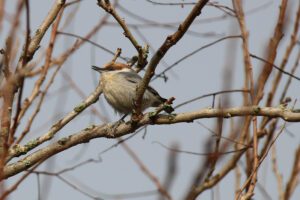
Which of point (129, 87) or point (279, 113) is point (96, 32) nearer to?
point (129, 87)

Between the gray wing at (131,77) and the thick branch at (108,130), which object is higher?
the gray wing at (131,77)

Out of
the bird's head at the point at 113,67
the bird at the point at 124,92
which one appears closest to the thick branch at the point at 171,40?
the bird at the point at 124,92

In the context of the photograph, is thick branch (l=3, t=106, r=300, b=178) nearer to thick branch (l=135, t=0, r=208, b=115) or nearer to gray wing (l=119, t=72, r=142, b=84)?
thick branch (l=135, t=0, r=208, b=115)

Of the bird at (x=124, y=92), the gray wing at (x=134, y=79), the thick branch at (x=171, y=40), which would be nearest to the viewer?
the thick branch at (x=171, y=40)

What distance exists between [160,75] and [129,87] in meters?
1.18

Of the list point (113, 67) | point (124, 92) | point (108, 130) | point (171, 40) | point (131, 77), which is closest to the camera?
point (171, 40)

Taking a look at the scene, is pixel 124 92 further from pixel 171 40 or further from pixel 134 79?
pixel 171 40

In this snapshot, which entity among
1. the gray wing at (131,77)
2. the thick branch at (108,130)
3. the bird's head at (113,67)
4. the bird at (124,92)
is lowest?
the thick branch at (108,130)

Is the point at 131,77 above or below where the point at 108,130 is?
above

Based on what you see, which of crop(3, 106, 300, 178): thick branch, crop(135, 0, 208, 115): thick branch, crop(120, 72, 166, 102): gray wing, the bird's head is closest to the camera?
crop(135, 0, 208, 115): thick branch

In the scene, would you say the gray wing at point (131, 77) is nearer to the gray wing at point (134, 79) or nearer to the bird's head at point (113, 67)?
the gray wing at point (134, 79)

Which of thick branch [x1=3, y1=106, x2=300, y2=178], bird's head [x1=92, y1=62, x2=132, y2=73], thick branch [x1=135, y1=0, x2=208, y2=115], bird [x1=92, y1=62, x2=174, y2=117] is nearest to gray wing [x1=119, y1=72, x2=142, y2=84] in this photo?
bird [x1=92, y1=62, x2=174, y2=117]

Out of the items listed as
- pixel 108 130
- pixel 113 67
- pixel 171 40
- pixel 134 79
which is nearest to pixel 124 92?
pixel 134 79

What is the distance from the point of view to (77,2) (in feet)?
11.8
